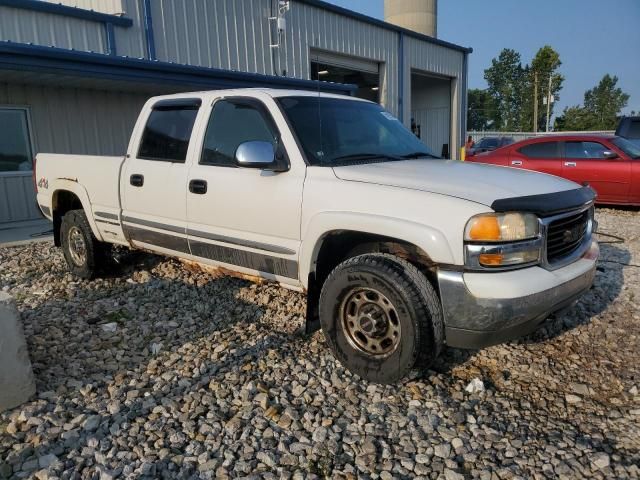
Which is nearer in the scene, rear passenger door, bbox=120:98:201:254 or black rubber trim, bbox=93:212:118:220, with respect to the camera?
rear passenger door, bbox=120:98:201:254

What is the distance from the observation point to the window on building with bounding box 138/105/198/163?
438 cm

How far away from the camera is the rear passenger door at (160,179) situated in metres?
4.33

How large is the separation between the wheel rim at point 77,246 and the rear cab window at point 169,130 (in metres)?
1.47

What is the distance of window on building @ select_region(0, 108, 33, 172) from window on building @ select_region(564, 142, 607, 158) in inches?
426

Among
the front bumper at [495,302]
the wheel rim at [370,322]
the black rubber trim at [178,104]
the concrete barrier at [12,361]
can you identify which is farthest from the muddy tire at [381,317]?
the black rubber trim at [178,104]

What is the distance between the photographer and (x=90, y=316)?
4.58m

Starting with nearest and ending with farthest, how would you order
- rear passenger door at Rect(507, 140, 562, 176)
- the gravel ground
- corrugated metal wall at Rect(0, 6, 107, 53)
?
the gravel ground, corrugated metal wall at Rect(0, 6, 107, 53), rear passenger door at Rect(507, 140, 562, 176)

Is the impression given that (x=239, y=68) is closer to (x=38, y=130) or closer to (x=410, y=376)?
(x=38, y=130)

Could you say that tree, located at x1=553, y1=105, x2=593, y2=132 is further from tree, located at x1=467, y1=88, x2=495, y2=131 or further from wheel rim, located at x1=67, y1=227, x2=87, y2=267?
wheel rim, located at x1=67, y1=227, x2=87, y2=267

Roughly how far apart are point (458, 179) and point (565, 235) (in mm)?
762

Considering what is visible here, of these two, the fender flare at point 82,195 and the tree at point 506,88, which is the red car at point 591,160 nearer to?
the fender flare at point 82,195

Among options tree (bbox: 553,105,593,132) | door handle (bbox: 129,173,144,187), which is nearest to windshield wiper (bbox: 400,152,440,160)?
door handle (bbox: 129,173,144,187)

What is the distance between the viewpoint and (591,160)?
9812 millimetres

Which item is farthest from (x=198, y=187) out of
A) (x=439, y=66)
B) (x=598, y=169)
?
(x=439, y=66)
